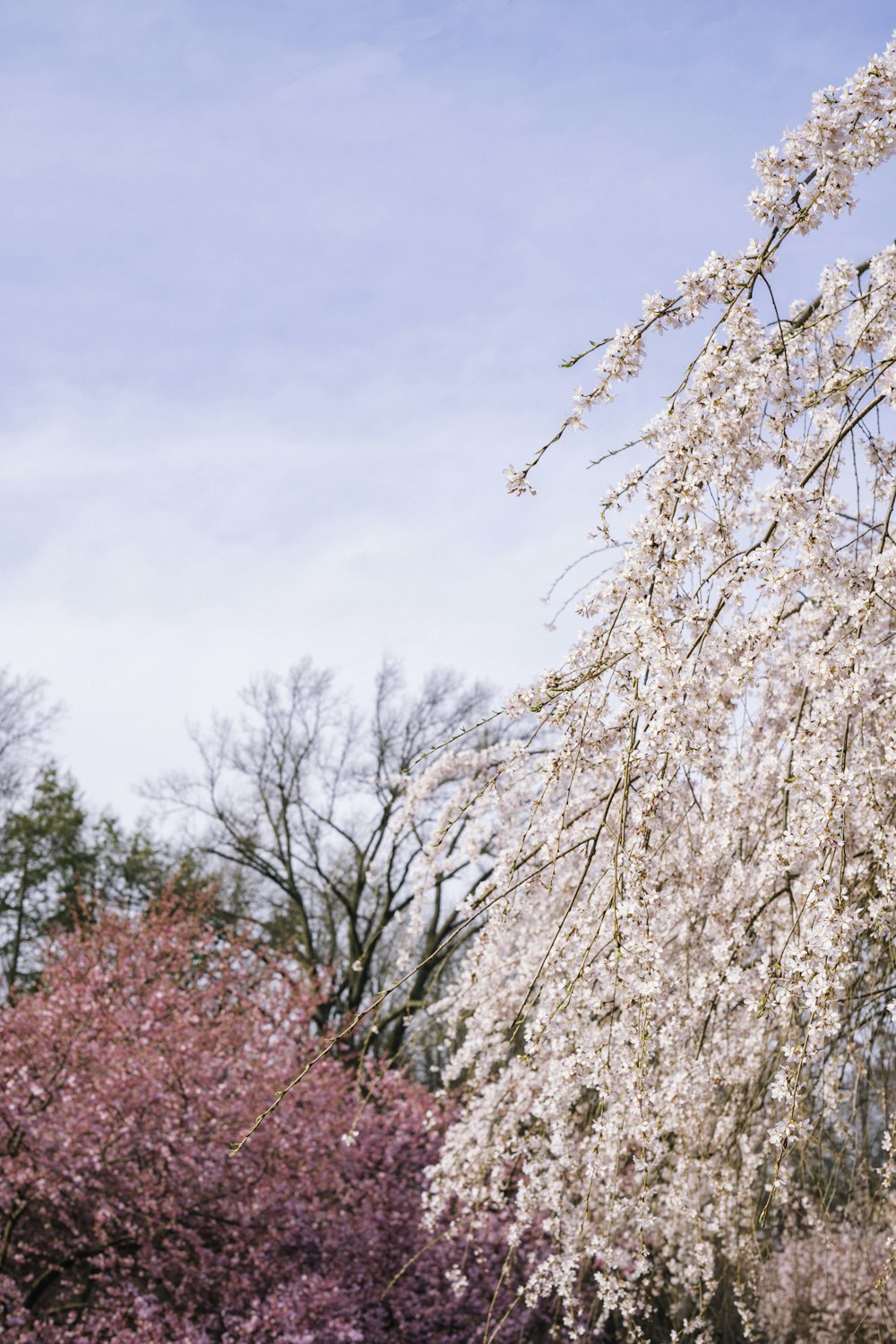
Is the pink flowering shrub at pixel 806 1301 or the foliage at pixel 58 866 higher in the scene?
the foliage at pixel 58 866

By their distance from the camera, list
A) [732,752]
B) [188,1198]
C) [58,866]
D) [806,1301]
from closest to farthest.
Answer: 1. [732,752]
2. [188,1198]
3. [806,1301]
4. [58,866]

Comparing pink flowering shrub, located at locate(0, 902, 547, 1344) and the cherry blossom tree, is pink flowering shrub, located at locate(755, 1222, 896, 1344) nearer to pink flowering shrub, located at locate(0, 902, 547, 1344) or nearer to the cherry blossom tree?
pink flowering shrub, located at locate(0, 902, 547, 1344)

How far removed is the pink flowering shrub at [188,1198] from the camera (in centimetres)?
579

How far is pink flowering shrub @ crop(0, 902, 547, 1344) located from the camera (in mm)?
5793

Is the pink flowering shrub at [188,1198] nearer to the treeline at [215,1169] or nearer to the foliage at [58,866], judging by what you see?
the treeline at [215,1169]

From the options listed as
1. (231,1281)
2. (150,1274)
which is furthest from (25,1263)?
(231,1281)

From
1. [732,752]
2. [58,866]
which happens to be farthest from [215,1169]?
[58,866]

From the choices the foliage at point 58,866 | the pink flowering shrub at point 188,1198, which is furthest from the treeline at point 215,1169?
the foliage at point 58,866

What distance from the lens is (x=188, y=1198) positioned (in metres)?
6.08

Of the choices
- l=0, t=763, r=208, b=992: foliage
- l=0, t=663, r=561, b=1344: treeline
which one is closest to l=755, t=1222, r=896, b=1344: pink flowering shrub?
l=0, t=663, r=561, b=1344: treeline

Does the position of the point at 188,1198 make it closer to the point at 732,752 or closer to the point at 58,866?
the point at 732,752

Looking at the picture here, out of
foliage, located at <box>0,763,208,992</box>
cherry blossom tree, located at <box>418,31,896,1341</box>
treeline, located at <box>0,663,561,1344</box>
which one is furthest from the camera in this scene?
foliage, located at <box>0,763,208,992</box>

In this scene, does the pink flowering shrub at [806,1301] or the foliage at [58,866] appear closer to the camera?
the pink flowering shrub at [806,1301]

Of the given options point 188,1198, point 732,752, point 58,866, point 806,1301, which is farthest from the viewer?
point 58,866
